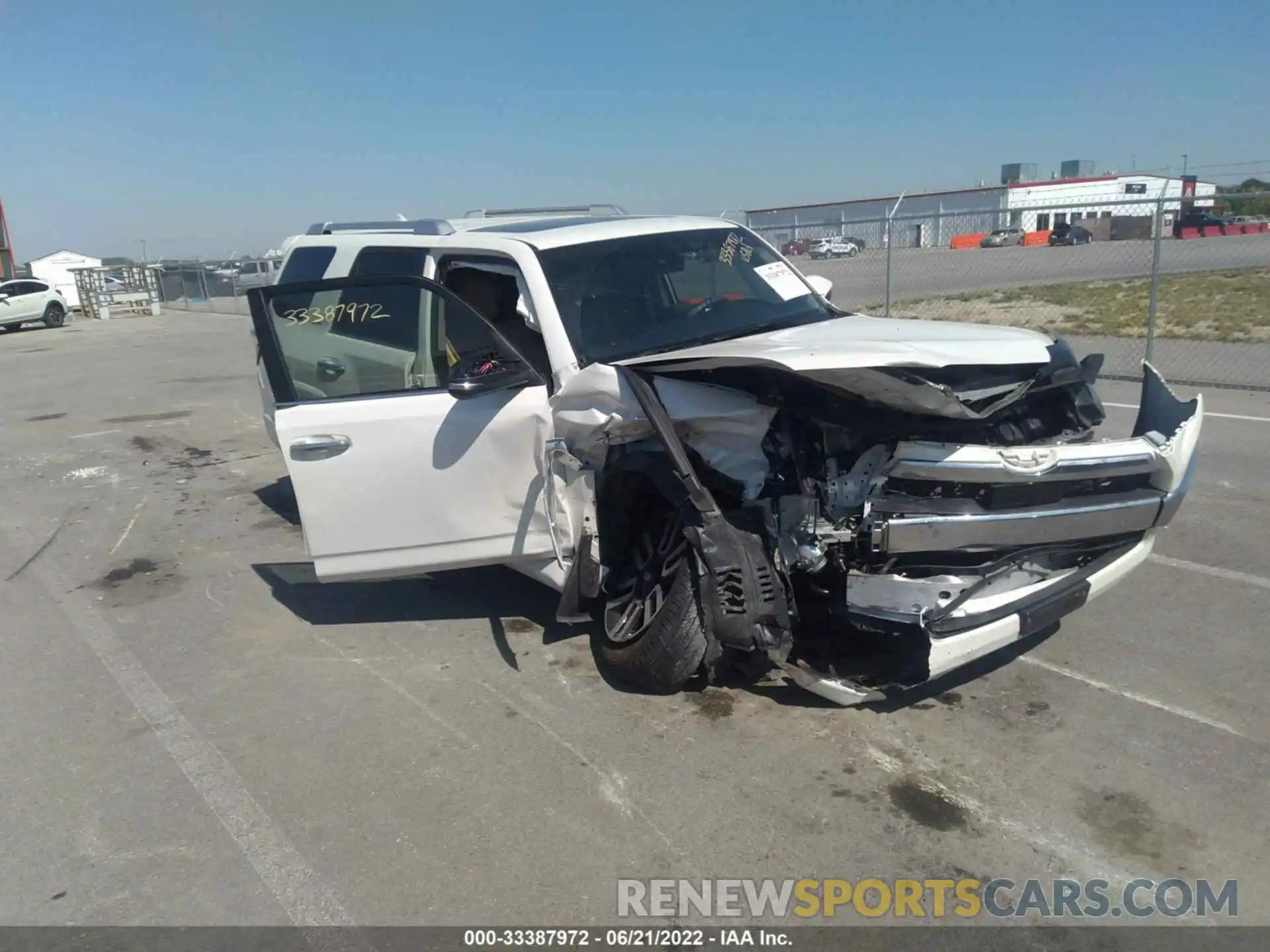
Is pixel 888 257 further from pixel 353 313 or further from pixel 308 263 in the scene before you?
pixel 353 313

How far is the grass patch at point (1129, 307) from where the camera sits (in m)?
14.7

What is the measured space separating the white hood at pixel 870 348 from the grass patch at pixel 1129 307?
1027 cm

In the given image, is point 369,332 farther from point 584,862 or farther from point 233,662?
point 584,862

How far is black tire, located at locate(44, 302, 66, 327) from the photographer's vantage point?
33250mm

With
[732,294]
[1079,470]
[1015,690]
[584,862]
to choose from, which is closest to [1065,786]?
[1015,690]

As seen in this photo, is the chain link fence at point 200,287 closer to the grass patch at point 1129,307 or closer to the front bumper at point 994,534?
the grass patch at point 1129,307

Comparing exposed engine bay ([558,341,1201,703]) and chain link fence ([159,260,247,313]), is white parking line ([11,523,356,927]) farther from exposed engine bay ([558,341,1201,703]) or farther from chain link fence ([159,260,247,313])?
chain link fence ([159,260,247,313])

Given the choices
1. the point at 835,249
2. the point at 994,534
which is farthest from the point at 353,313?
the point at 835,249

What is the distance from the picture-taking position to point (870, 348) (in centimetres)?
361

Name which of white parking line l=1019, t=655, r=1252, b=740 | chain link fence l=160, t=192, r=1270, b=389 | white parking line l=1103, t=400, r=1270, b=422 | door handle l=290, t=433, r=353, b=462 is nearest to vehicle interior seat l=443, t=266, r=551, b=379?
door handle l=290, t=433, r=353, b=462

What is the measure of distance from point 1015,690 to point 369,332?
11.5 feet

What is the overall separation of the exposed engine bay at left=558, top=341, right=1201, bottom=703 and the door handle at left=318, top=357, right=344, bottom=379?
1.60m

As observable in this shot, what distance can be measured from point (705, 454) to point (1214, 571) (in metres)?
3.16

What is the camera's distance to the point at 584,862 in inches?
123
